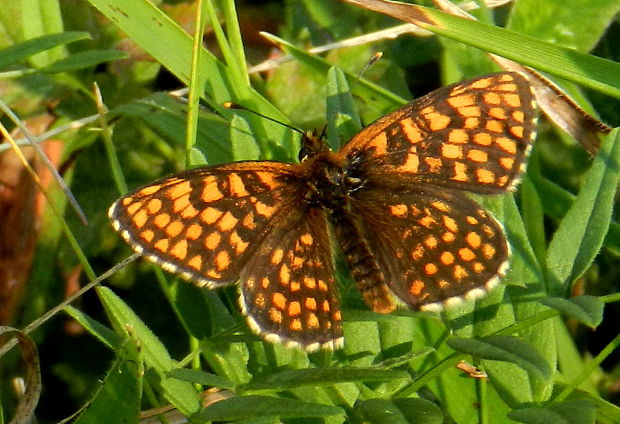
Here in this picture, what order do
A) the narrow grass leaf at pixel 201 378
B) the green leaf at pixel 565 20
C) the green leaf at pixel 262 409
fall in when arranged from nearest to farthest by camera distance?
the green leaf at pixel 262 409 → the narrow grass leaf at pixel 201 378 → the green leaf at pixel 565 20

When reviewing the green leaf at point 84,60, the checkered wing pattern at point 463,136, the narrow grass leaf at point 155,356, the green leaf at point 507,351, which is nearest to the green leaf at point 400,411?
the green leaf at point 507,351

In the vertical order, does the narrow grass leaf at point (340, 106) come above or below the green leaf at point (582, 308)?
above

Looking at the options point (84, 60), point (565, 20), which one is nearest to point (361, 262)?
point (84, 60)

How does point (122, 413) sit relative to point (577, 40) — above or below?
below

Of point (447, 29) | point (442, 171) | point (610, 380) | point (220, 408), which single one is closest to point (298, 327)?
point (220, 408)

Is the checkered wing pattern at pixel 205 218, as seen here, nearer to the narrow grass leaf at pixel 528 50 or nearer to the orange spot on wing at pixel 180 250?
the orange spot on wing at pixel 180 250

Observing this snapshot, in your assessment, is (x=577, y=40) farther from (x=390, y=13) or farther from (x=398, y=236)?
(x=398, y=236)
